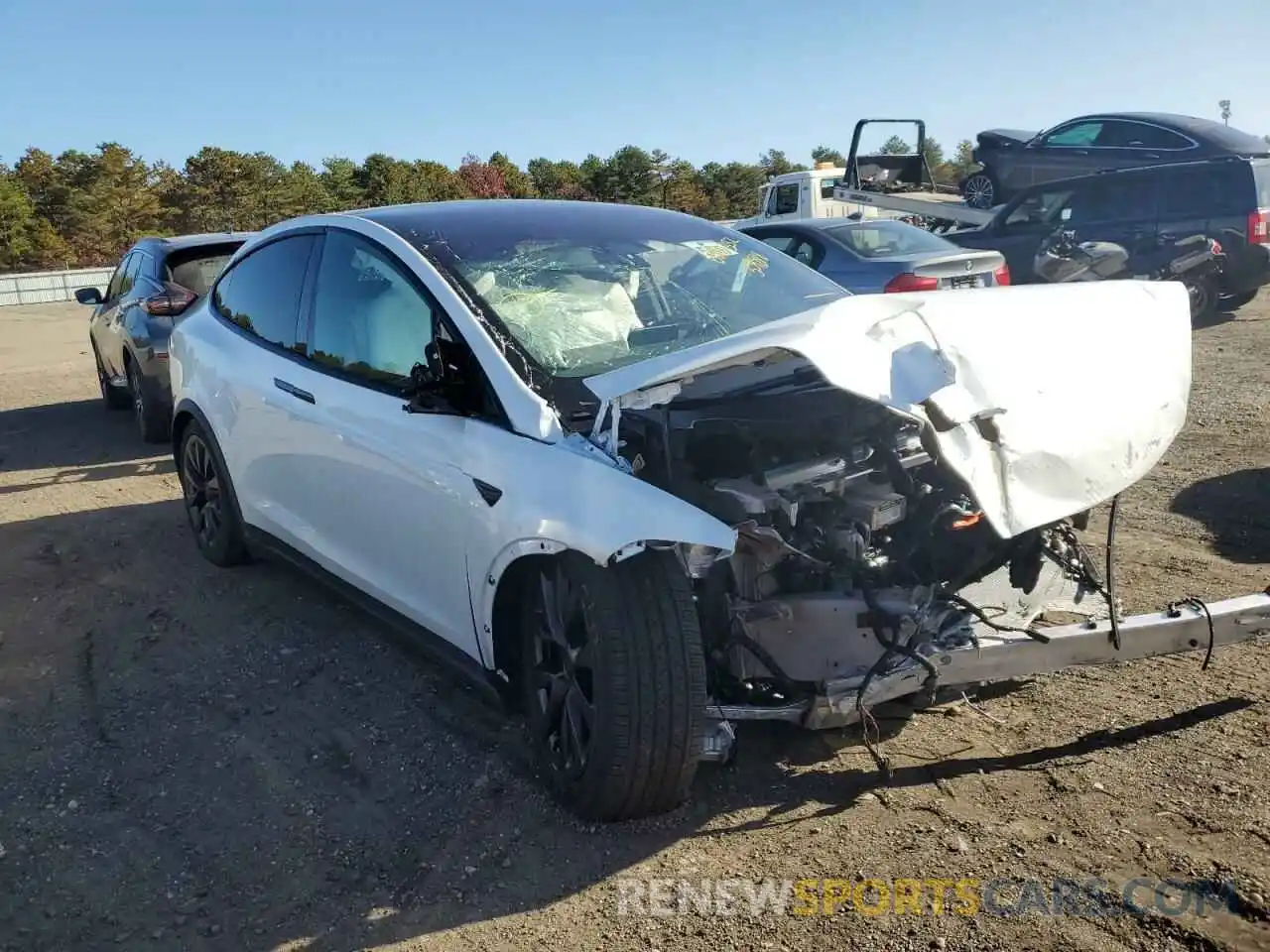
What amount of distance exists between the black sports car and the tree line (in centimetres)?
2412

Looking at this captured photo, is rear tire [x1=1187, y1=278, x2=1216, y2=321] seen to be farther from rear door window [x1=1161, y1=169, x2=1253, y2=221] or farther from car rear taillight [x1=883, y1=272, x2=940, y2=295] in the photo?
car rear taillight [x1=883, y1=272, x2=940, y2=295]

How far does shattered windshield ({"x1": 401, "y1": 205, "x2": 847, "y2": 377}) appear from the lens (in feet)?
11.8

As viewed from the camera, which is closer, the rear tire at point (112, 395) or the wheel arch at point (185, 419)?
the wheel arch at point (185, 419)

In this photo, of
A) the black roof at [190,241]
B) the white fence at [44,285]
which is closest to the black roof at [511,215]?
the black roof at [190,241]

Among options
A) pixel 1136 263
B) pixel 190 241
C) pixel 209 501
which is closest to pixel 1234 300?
pixel 1136 263

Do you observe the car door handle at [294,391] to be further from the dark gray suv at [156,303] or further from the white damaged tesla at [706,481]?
the dark gray suv at [156,303]

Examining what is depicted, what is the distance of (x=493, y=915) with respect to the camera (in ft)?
9.13

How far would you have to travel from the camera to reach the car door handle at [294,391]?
4.19 m

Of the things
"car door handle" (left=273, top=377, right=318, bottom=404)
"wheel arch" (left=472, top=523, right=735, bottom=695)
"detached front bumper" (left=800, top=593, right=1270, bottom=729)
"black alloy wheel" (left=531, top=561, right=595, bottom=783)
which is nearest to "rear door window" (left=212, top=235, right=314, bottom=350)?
"car door handle" (left=273, top=377, right=318, bottom=404)

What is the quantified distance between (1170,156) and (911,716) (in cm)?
1288

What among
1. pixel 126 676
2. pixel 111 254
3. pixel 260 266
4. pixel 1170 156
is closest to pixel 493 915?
pixel 126 676

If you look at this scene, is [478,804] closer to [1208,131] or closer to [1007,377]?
[1007,377]

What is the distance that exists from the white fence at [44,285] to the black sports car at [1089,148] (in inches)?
1033

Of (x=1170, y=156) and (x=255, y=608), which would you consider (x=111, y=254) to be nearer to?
(x=1170, y=156)
